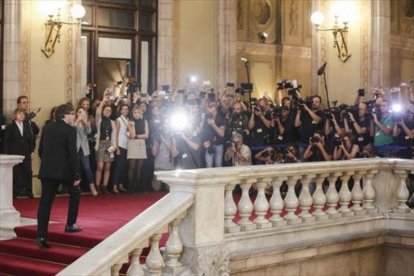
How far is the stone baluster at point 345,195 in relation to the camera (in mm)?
10508

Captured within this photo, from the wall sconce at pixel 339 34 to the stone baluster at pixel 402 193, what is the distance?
692 centimetres

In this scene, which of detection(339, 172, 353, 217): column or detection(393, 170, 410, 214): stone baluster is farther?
detection(393, 170, 410, 214): stone baluster

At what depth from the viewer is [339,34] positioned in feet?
58.0

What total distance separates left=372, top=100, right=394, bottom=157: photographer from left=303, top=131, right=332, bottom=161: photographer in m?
0.75

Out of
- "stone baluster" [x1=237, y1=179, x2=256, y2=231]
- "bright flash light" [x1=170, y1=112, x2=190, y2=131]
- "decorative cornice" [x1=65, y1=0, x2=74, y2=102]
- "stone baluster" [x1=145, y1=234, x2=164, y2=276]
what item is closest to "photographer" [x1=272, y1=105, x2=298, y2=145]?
"bright flash light" [x1=170, y1=112, x2=190, y2=131]

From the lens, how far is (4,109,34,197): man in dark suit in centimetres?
1379

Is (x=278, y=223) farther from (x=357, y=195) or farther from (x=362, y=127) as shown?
(x=362, y=127)

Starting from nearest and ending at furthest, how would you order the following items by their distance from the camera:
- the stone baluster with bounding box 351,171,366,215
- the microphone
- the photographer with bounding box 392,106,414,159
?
the stone baluster with bounding box 351,171,366,215
the photographer with bounding box 392,106,414,159
the microphone

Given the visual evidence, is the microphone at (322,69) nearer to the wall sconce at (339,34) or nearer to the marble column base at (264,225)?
the wall sconce at (339,34)

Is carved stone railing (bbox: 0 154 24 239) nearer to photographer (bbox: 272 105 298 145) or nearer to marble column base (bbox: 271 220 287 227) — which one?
marble column base (bbox: 271 220 287 227)

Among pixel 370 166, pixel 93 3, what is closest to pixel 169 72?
pixel 93 3

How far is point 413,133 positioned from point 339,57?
17.2 feet

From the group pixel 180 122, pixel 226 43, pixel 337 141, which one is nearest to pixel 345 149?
pixel 337 141

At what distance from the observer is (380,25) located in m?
17.2
